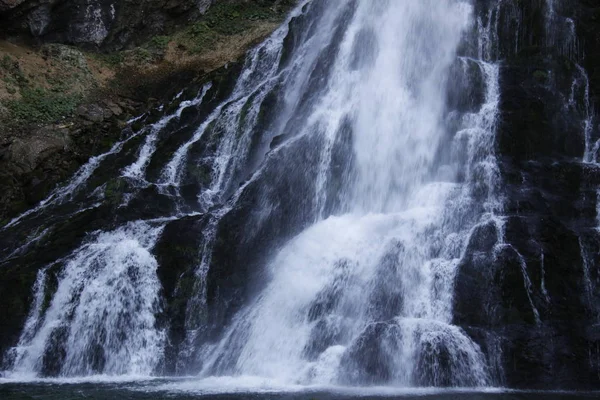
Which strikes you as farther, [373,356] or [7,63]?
[7,63]

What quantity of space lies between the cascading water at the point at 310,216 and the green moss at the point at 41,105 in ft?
10.1

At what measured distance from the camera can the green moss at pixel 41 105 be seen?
24.4 meters

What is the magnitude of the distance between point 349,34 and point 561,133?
867 centimetres

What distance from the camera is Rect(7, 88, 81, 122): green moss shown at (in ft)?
80.1

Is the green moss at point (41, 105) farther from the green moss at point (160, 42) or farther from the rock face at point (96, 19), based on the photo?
the green moss at point (160, 42)

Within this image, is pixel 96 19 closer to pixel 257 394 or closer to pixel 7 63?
pixel 7 63

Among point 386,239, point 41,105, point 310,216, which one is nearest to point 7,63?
point 41,105

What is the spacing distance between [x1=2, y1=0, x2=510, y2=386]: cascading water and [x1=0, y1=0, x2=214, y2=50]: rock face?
701 cm

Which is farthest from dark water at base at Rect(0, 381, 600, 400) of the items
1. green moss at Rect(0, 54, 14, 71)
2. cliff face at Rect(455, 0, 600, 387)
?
green moss at Rect(0, 54, 14, 71)

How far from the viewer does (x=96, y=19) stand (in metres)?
29.0

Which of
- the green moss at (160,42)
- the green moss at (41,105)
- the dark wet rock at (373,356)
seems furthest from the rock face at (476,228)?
the green moss at (160,42)

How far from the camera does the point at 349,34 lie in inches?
934

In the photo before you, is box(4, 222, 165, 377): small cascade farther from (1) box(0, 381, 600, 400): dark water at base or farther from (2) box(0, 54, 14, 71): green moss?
(2) box(0, 54, 14, 71): green moss

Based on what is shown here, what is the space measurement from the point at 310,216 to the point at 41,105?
12462 mm
